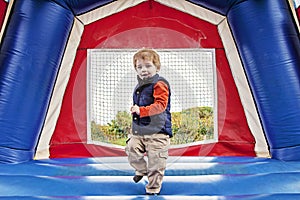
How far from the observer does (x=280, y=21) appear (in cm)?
182

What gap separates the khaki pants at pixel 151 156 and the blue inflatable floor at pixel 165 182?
0.17ft

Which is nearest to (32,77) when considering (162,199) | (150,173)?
(150,173)

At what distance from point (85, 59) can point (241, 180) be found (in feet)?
4.28

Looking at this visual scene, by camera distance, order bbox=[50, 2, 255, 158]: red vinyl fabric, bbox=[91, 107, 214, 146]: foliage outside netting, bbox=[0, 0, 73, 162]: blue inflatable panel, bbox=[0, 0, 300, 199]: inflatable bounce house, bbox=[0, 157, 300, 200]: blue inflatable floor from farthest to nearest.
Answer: bbox=[50, 2, 255, 158]: red vinyl fabric
bbox=[0, 0, 73, 162]: blue inflatable panel
bbox=[91, 107, 214, 146]: foliage outside netting
bbox=[0, 0, 300, 199]: inflatable bounce house
bbox=[0, 157, 300, 200]: blue inflatable floor

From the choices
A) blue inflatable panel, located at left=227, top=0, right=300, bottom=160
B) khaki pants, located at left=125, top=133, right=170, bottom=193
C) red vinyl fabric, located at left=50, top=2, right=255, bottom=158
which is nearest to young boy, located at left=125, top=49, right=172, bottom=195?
khaki pants, located at left=125, top=133, right=170, bottom=193

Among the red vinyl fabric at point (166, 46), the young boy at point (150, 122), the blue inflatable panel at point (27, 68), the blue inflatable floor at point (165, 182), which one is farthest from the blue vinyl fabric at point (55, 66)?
the young boy at point (150, 122)

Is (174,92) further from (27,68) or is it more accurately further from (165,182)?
(27,68)

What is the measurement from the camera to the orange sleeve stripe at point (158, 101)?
4.28 feet

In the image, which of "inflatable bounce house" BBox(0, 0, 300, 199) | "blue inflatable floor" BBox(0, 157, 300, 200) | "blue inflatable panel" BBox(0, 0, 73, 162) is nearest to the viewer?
"blue inflatable floor" BBox(0, 157, 300, 200)

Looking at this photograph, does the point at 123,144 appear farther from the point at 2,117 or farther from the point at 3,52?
the point at 3,52

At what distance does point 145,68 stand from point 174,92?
35cm

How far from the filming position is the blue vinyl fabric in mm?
1772

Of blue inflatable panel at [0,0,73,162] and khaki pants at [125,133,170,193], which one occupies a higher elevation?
blue inflatable panel at [0,0,73,162]

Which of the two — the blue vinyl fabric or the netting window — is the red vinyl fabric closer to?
the netting window
